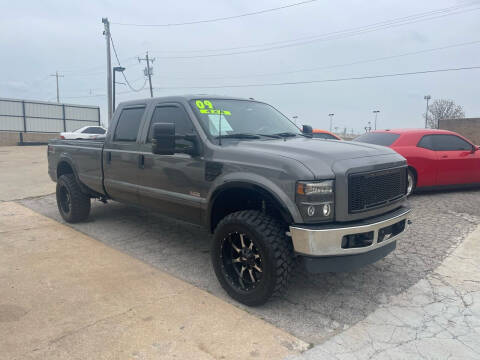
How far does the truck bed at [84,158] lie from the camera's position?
5606 millimetres

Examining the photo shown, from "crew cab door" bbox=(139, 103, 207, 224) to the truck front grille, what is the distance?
4.84 feet

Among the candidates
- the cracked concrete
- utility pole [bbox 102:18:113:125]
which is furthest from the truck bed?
utility pole [bbox 102:18:113:125]

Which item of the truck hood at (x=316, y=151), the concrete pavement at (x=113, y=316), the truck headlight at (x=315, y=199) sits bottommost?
the concrete pavement at (x=113, y=316)

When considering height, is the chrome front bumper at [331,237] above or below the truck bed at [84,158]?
below

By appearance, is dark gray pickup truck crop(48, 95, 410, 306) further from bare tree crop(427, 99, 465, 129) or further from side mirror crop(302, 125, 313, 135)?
bare tree crop(427, 99, 465, 129)

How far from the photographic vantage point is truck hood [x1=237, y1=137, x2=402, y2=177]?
318 cm

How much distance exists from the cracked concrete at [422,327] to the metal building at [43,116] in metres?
31.7

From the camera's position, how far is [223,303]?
11.5ft

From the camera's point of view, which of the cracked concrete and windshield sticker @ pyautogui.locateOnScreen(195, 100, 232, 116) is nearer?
the cracked concrete

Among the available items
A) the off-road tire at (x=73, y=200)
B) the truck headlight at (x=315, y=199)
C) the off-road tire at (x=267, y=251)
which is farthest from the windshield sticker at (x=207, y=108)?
the off-road tire at (x=73, y=200)

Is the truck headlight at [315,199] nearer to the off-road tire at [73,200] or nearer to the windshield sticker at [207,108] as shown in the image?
the windshield sticker at [207,108]

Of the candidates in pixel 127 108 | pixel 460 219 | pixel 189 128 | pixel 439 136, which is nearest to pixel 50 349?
pixel 189 128

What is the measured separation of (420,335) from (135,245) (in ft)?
11.8

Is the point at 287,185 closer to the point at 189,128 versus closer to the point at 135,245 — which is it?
the point at 189,128
